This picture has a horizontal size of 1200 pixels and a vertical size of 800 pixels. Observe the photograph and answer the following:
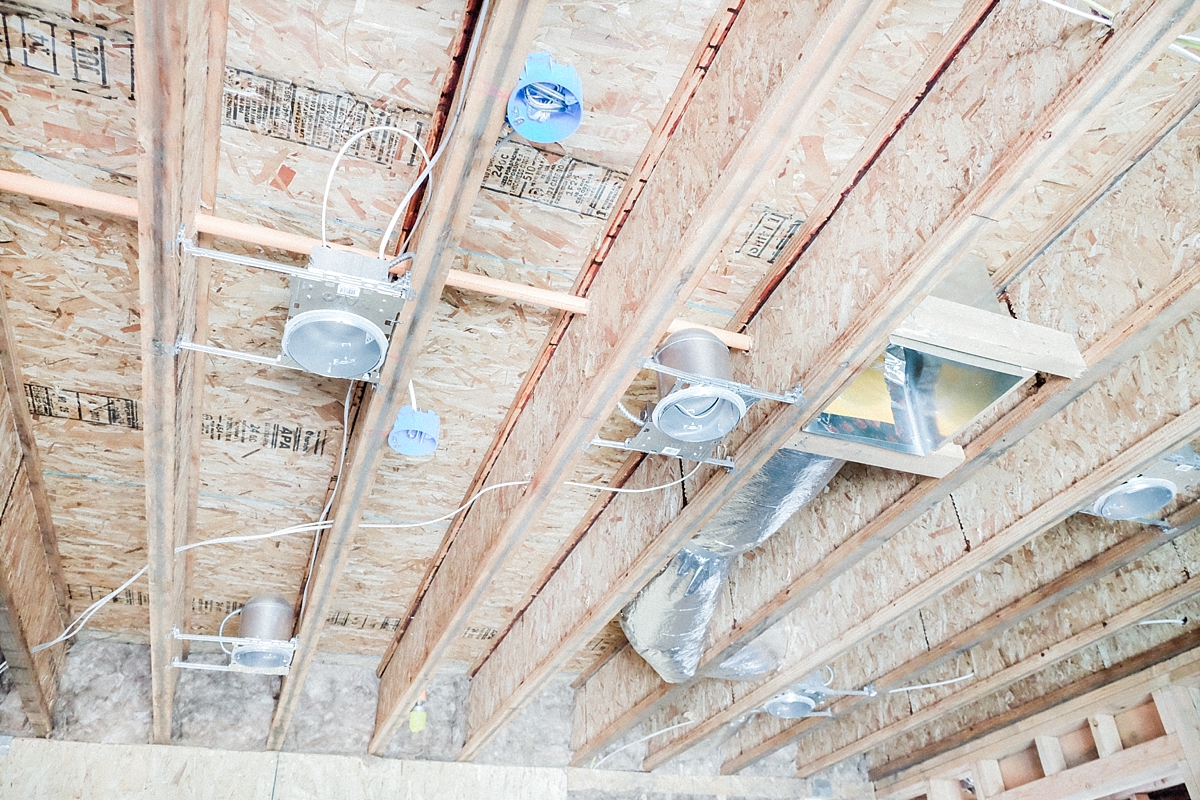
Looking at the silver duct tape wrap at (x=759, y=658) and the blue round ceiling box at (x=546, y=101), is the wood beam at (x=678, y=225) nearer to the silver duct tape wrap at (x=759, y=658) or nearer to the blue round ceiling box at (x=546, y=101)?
the blue round ceiling box at (x=546, y=101)

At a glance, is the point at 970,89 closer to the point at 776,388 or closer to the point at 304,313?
the point at 776,388

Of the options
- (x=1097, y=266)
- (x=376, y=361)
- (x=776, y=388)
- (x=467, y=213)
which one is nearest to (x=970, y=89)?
(x=1097, y=266)

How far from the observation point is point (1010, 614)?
334 cm

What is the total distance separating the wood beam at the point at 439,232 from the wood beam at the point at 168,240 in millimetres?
446

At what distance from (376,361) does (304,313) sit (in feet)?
0.67

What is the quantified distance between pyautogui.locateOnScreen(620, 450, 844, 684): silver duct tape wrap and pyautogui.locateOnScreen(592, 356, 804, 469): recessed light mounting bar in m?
0.24

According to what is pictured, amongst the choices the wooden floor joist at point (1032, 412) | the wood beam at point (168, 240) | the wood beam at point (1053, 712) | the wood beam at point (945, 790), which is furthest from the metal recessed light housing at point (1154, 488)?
the wood beam at point (945, 790)

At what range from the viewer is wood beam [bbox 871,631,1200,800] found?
151 inches

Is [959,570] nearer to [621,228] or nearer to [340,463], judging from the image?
[621,228]

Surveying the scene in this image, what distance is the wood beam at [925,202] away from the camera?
150 centimetres

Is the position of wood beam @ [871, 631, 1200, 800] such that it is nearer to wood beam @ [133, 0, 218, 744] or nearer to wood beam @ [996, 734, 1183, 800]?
wood beam @ [996, 734, 1183, 800]

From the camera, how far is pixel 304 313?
6.43 feet

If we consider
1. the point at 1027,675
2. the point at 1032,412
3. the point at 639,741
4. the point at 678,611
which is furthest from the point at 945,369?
the point at 639,741

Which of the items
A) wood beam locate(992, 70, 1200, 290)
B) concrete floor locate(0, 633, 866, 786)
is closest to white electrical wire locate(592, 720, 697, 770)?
concrete floor locate(0, 633, 866, 786)
